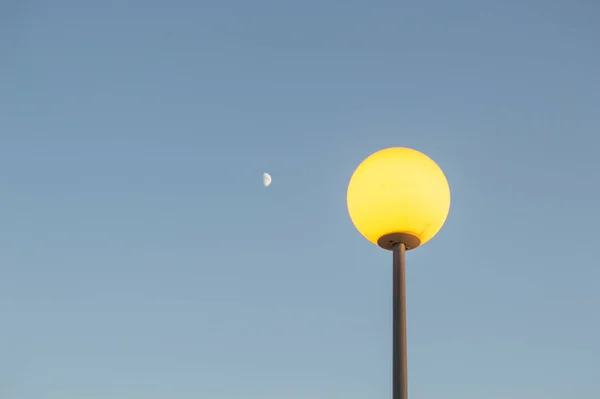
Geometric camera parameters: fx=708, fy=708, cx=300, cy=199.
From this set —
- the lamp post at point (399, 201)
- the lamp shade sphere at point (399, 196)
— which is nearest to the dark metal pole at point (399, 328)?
the lamp post at point (399, 201)

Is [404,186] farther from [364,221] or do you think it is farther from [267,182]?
[267,182]

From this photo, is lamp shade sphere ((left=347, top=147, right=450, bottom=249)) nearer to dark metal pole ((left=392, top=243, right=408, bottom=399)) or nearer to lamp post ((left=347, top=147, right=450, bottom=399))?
lamp post ((left=347, top=147, right=450, bottom=399))

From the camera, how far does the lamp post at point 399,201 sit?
18.3 feet

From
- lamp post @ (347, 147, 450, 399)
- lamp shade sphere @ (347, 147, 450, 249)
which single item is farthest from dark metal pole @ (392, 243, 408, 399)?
lamp shade sphere @ (347, 147, 450, 249)

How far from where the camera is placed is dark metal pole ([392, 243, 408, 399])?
4.90 metres

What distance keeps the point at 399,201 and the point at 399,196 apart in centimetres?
4

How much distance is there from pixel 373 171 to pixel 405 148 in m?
0.36

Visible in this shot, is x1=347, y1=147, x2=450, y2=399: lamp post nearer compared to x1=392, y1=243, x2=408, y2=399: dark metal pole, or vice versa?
x1=392, y1=243, x2=408, y2=399: dark metal pole

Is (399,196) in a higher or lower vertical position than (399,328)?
higher

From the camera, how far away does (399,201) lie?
220 inches

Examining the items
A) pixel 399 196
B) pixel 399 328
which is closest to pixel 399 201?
pixel 399 196

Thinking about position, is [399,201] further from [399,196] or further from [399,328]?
[399,328]

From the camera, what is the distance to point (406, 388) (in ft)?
16.1

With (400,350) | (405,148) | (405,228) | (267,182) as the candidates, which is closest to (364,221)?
(405,228)
